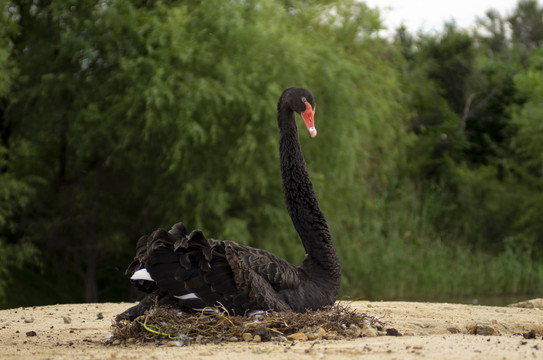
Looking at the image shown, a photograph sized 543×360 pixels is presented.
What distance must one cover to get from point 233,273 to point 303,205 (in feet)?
4.00

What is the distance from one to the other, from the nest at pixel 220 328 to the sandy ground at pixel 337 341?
117 millimetres

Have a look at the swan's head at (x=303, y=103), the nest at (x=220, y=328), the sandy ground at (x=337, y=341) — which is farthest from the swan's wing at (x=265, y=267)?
the swan's head at (x=303, y=103)

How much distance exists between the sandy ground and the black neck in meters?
0.90

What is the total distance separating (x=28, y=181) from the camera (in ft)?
51.7

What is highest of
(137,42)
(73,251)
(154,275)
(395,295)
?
(137,42)

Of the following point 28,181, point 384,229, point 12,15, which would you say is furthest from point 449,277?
point 12,15

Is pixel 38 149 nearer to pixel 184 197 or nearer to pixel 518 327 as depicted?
pixel 184 197

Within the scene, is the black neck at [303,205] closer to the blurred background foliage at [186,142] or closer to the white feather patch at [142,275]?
the white feather patch at [142,275]

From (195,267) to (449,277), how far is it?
1161cm

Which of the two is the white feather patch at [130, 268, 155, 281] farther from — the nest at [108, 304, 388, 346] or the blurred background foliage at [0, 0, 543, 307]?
the blurred background foliage at [0, 0, 543, 307]

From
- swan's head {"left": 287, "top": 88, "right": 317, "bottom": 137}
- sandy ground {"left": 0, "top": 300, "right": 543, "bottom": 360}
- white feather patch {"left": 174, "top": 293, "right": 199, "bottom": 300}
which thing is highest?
swan's head {"left": 287, "top": 88, "right": 317, "bottom": 137}

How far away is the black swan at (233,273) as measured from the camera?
5039 mm

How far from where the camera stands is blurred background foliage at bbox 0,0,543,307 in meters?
13.9

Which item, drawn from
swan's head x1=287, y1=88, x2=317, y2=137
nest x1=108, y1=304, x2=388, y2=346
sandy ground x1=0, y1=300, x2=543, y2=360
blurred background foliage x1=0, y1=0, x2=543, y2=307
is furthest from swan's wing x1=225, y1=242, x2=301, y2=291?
blurred background foliage x1=0, y1=0, x2=543, y2=307
